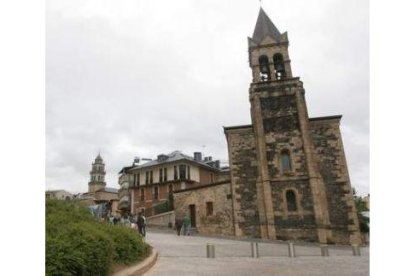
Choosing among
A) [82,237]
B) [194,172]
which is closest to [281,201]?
[82,237]

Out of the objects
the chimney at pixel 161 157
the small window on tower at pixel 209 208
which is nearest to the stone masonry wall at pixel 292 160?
the small window on tower at pixel 209 208

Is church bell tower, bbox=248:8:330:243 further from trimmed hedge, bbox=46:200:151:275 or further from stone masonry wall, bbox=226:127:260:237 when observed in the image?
trimmed hedge, bbox=46:200:151:275

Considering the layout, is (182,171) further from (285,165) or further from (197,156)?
(285,165)

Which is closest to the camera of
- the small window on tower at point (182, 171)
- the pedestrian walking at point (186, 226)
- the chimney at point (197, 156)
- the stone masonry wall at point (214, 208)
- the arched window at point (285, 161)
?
the pedestrian walking at point (186, 226)

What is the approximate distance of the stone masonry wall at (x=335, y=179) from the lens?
2119cm

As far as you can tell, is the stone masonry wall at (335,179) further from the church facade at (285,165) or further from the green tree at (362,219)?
the green tree at (362,219)

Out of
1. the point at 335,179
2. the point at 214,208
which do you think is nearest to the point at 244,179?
the point at 214,208

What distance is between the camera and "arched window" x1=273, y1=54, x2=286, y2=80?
82.5 ft

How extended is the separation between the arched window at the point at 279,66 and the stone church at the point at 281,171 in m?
0.03

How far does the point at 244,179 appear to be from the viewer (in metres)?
23.6

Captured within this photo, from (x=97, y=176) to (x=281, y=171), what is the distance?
71836 millimetres

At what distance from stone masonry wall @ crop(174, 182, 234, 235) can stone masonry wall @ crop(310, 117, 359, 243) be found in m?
6.50

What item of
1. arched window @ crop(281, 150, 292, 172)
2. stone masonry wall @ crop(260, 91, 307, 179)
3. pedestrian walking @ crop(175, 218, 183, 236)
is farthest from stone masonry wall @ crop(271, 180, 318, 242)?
pedestrian walking @ crop(175, 218, 183, 236)
